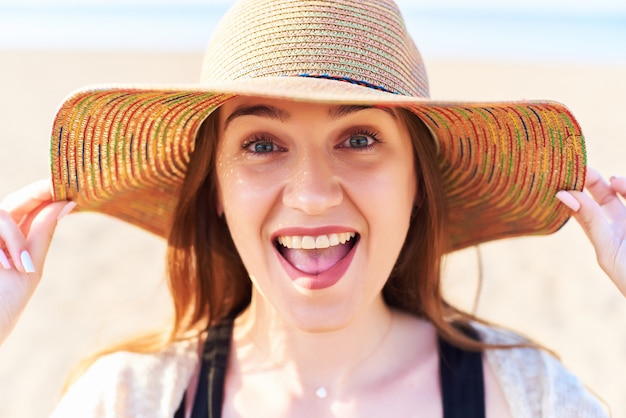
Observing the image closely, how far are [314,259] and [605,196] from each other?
868 mm

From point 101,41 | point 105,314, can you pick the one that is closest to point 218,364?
point 105,314

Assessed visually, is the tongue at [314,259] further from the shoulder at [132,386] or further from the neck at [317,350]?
the shoulder at [132,386]

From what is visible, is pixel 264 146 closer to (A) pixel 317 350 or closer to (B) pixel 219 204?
(B) pixel 219 204

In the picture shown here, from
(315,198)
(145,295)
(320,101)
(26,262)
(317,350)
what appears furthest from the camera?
(145,295)

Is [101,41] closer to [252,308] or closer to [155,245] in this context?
[155,245]

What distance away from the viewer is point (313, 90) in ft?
5.38

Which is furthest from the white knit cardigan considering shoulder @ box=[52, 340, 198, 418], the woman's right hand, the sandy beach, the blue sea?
Answer: the blue sea

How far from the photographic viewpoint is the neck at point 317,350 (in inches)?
90.4

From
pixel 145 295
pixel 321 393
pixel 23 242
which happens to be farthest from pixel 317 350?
pixel 145 295

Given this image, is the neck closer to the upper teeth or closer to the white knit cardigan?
the white knit cardigan

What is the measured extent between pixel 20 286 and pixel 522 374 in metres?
1.39

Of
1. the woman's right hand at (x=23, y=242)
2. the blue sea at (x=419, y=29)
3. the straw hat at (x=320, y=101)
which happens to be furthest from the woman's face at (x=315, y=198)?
the blue sea at (x=419, y=29)

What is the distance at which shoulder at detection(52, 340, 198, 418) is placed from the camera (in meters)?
→ 2.06

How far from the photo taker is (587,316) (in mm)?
5121
